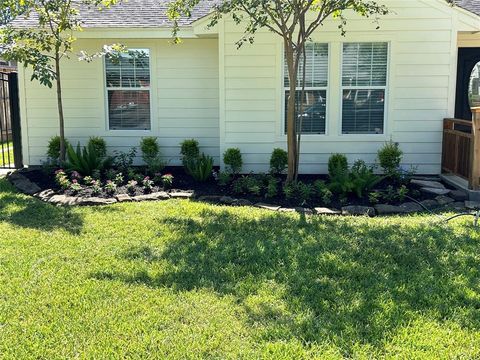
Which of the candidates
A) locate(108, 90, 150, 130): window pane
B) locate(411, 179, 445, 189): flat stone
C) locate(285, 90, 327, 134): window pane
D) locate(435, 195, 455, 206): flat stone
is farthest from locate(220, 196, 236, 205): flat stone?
locate(108, 90, 150, 130): window pane

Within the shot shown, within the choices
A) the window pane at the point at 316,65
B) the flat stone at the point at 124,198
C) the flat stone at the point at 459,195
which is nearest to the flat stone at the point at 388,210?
the flat stone at the point at 459,195

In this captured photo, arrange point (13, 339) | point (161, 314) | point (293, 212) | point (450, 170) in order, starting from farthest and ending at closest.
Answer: point (450, 170) < point (293, 212) < point (161, 314) < point (13, 339)

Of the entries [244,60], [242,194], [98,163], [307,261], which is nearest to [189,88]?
[244,60]

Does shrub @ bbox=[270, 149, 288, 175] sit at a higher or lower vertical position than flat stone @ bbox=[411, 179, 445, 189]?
higher

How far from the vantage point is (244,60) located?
866 centimetres

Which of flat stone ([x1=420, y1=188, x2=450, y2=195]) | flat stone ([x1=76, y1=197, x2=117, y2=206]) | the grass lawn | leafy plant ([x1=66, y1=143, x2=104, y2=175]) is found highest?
leafy plant ([x1=66, y1=143, x2=104, y2=175])

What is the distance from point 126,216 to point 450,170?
544 centimetres

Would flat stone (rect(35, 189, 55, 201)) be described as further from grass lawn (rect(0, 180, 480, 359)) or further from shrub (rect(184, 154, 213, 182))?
shrub (rect(184, 154, 213, 182))

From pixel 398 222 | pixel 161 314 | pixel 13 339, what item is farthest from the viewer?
pixel 398 222

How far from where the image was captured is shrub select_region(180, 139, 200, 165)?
9188mm

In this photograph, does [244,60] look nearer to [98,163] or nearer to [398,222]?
[98,163]

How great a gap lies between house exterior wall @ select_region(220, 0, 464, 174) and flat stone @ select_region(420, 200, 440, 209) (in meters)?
1.90

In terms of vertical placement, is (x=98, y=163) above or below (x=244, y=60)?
below

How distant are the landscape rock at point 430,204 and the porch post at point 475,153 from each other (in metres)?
0.72
